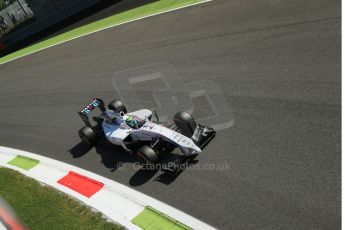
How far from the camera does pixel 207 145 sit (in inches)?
367

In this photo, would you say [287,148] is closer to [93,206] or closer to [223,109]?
[223,109]

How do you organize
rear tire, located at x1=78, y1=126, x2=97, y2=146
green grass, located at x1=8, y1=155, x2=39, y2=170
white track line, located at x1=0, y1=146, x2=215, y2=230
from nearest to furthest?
white track line, located at x1=0, y1=146, x2=215, y2=230 < rear tire, located at x1=78, y1=126, x2=97, y2=146 < green grass, located at x1=8, y1=155, x2=39, y2=170

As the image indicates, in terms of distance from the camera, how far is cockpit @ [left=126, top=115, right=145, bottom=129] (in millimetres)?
9812

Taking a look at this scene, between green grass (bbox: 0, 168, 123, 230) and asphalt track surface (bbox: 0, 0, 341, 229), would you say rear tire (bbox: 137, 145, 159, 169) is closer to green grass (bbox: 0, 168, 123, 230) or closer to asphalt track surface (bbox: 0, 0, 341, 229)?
asphalt track surface (bbox: 0, 0, 341, 229)

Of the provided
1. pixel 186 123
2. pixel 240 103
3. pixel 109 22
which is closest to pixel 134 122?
pixel 186 123

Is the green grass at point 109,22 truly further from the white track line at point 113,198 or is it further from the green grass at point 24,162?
the white track line at point 113,198

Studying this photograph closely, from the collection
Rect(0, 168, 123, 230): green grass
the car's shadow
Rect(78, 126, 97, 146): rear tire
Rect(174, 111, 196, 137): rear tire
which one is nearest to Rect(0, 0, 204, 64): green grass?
Rect(78, 126, 97, 146): rear tire

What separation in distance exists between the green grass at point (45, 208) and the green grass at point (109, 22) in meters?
11.8

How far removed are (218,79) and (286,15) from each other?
391cm

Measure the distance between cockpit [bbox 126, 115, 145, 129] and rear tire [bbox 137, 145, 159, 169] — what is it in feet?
2.57

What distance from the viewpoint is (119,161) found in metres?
10.2

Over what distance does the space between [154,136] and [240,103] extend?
2555 millimetres

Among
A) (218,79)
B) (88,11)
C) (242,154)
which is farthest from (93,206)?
(88,11)

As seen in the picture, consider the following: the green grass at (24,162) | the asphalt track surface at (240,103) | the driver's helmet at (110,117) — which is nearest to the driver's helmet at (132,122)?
the driver's helmet at (110,117)
